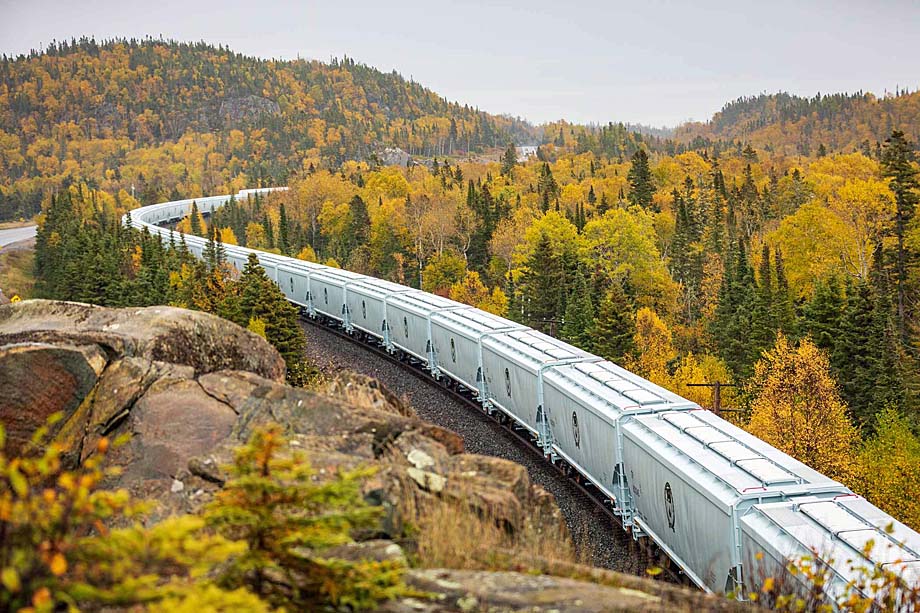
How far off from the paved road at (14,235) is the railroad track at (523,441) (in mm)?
86743

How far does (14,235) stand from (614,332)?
103608 mm

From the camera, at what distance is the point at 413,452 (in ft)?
38.9

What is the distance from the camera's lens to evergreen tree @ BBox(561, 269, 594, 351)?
6588 cm

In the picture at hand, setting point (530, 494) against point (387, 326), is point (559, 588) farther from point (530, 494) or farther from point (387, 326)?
point (387, 326)

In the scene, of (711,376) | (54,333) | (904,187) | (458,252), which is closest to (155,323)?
(54,333)

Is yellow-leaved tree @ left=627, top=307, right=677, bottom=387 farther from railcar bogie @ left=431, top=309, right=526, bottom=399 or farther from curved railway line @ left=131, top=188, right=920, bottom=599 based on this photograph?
curved railway line @ left=131, top=188, right=920, bottom=599

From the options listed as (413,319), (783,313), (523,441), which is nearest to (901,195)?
(783,313)

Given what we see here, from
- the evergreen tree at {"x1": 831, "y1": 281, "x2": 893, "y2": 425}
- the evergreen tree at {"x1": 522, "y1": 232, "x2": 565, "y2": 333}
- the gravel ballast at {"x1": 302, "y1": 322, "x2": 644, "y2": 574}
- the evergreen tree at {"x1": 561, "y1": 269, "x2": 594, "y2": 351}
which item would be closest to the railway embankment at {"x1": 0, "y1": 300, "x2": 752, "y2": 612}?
the gravel ballast at {"x1": 302, "y1": 322, "x2": 644, "y2": 574}

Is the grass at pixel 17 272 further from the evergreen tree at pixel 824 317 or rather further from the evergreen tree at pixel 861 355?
the evergreen tree at pixel 861 355

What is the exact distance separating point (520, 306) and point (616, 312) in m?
20.2

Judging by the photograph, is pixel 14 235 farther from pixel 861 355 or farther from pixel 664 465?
pixel 664 465

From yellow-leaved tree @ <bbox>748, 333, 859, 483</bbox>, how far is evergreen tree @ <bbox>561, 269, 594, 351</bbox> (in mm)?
14946

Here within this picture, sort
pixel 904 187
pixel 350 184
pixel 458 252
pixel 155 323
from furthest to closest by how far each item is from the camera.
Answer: pixel 350 184
pixel 458 252
pixel 904 187
pixel 155 323

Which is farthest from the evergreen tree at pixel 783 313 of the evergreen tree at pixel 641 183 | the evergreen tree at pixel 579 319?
the evergreen tree at pixel 641 183
